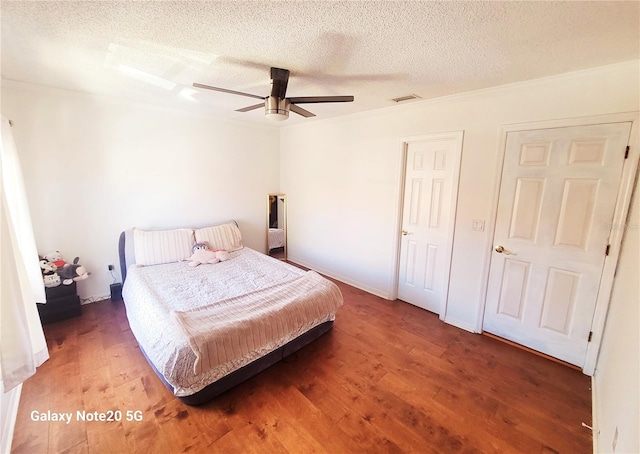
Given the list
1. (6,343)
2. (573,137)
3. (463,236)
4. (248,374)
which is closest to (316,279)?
(248,374)

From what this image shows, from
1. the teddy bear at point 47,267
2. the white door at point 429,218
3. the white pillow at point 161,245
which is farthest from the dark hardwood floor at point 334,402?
the white pillow at point 161,245

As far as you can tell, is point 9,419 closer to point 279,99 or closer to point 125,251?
point 125,251

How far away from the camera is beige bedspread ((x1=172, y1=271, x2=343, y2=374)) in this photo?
1.81m

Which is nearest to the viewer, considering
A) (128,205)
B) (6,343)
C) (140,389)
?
(6,343)

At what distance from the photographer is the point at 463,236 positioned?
2.80 m

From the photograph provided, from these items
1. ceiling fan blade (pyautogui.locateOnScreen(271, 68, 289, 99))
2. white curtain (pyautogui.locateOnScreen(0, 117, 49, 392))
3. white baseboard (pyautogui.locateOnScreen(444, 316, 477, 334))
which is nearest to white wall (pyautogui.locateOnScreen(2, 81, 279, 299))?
white curtain (pyautogui.locateOnScreen(0, 117, 49, 392))

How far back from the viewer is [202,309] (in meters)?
2.20

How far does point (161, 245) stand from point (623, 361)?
4.11 metres

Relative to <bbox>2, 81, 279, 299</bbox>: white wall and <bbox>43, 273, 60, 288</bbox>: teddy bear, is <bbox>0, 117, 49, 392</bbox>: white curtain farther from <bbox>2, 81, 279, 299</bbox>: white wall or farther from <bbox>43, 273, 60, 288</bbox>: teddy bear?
<bbox>2, 81, 279, 299</bbox>: white wall

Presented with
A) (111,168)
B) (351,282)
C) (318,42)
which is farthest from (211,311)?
(111,168)

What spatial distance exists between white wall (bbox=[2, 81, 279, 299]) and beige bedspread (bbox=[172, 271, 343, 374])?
202cm

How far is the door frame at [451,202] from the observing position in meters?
2.74

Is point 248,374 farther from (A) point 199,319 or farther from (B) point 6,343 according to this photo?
(B) point 6,343

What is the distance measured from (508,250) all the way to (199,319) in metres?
2.80
